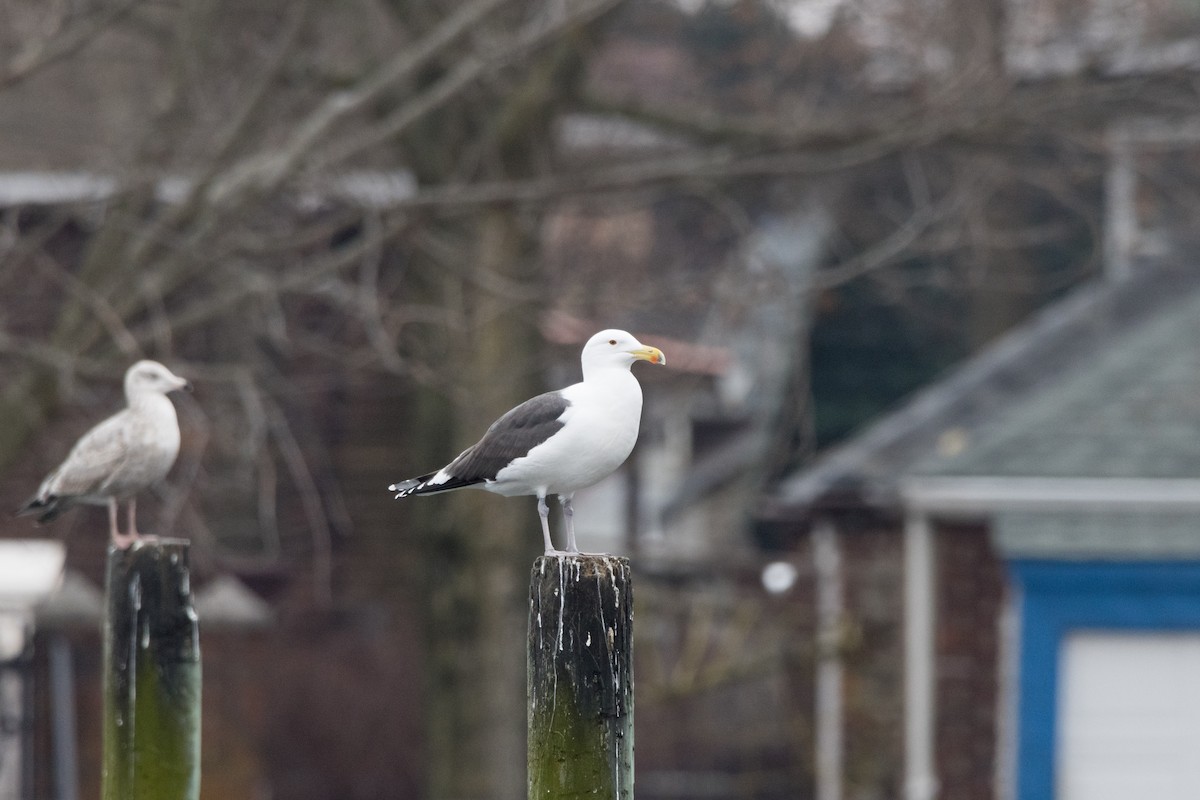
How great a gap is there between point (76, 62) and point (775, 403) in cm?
626

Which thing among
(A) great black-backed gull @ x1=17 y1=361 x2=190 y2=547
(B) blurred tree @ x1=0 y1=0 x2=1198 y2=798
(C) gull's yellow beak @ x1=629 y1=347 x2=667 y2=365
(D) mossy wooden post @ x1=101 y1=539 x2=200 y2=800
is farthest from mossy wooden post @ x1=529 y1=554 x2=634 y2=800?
(B) blurred tree @ x1=0 y1=0 x2=1198 y2=798

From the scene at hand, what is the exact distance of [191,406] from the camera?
10.4 metres

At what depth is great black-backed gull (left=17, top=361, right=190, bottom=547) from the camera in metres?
5.34

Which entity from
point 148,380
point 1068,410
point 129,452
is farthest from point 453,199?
point 1068,410

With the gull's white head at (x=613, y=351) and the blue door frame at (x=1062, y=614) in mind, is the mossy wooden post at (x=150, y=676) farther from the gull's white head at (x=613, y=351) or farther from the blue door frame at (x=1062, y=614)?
the blue door frame at (x=1062, y=614)

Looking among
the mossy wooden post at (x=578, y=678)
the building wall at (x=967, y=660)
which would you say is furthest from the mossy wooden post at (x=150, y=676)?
the building wall at (x=967, y=660)

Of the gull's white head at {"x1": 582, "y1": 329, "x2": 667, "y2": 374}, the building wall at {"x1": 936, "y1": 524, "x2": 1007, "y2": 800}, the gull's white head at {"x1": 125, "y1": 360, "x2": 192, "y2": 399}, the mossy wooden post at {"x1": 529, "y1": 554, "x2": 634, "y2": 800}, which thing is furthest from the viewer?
the building wall at {"x1": 936, "y1": 524, "x2": 1007, "y2": 800}

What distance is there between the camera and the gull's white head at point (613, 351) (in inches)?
176

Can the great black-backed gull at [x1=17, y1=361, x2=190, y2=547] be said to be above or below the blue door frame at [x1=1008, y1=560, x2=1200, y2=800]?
above

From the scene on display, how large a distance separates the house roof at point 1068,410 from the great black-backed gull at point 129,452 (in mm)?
5965

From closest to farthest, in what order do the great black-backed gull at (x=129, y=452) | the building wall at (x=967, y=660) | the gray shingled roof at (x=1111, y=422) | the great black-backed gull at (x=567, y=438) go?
the great black-backed gull at (x=567, y=438) < the great black-backed gull at (x=129, y=452) < the gray shingled roof at (x=1111, y=422) < the building wall at (x=967, y=660)

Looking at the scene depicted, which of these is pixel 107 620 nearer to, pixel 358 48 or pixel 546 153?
pixel 546 153

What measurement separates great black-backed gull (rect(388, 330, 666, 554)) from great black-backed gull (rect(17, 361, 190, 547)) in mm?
1142

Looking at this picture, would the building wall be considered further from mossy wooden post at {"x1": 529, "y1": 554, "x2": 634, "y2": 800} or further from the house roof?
mossy wooden post at {"x1": 529, "y1": 554, "x2": 634, "y2": 800}
